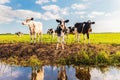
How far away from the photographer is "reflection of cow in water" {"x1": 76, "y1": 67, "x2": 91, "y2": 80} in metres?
19.4

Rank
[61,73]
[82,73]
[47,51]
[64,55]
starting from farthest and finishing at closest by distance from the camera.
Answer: [47,51] → [64,55] → [61,73] → [82,73]

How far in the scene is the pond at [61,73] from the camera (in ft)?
64.1

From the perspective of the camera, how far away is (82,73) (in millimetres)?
20859

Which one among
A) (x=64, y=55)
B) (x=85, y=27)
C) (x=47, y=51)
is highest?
(x=85, y=27)

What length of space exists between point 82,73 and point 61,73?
1.42 m

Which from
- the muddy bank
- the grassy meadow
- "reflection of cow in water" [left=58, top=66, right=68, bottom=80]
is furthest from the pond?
the muddy bank

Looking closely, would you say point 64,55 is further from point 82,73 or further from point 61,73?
point 82,73

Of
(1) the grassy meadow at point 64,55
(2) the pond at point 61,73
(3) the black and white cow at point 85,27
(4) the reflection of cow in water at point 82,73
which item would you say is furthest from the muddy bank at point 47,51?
(3) the black and white cow at point 85,27

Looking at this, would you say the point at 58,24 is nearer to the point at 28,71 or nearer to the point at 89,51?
the point at 89,51

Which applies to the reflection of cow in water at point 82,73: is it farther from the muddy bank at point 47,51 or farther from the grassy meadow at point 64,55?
the muddy bank at point 47,51

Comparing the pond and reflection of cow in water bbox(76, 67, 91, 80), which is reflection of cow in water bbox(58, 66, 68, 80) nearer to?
the pond

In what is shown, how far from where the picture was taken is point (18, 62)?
26.8 metres

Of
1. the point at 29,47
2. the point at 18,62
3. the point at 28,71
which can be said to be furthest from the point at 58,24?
the point at 28,71

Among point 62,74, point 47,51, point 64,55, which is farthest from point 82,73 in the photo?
point 47,51
